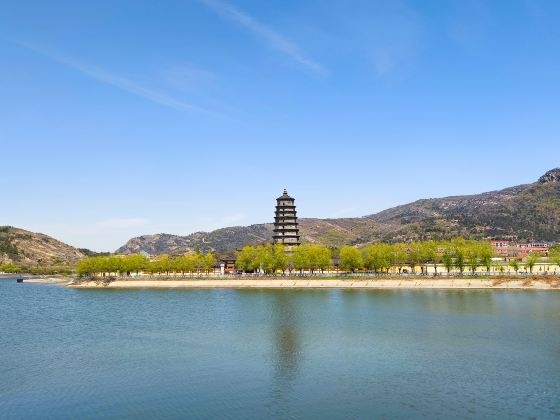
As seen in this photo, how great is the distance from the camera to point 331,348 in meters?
44.1

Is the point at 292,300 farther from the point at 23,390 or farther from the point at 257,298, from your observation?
the point at 23,390

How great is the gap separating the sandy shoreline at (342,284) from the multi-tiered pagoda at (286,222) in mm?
31039

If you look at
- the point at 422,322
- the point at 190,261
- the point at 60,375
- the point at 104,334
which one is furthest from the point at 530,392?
the point at 190,261

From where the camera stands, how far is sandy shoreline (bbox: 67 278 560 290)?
94.6m

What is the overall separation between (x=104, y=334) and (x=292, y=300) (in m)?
35.5

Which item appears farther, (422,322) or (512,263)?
(512,263)

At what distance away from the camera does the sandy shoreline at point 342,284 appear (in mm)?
94562

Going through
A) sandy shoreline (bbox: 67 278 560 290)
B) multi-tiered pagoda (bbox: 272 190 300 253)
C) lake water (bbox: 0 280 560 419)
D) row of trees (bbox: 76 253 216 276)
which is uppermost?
multi-tiered pagoda (bbox: 272 190 300 253)

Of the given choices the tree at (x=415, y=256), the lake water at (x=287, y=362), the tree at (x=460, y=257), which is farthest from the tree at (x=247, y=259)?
the lake water at (x=287, y=362)

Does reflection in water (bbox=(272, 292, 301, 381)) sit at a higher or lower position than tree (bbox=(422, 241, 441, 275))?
lower

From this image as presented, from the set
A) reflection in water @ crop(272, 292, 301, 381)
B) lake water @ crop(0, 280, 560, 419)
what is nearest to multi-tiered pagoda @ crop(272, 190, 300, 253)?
reflection in water @ crop(272, 292, 301, 381)

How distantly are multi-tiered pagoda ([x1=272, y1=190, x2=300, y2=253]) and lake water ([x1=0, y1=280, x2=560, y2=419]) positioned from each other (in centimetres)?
6854

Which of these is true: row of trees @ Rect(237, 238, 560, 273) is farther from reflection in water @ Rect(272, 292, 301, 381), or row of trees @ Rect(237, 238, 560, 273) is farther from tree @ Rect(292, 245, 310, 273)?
reflection in water @ Rect(272, 292, 301, 381)

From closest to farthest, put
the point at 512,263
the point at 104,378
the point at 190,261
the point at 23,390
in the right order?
the point at 23,390 < the point at 104,378 < the point at 512,263 < the point at 190,261
